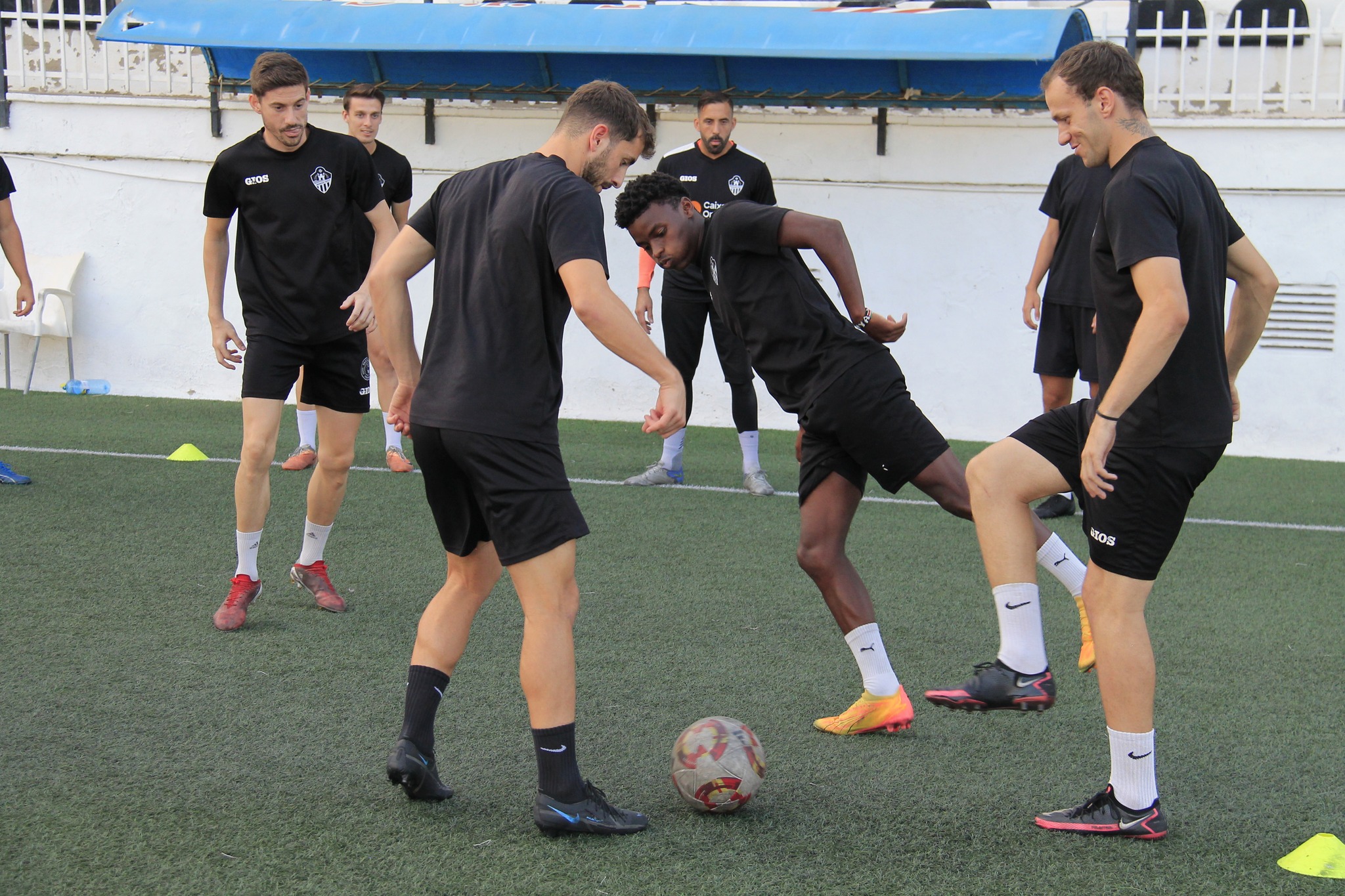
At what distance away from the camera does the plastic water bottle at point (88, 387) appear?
1192 cm

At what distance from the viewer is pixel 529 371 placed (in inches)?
122

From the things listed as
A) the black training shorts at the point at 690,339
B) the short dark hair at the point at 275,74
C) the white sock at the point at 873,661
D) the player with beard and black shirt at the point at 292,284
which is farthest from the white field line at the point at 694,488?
the short dark hair at the point at 275,74

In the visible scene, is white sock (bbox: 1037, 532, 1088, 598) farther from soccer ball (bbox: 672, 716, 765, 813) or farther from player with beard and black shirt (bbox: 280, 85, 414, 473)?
player with beard and black shirt (bbox: 280, 85, 414, 473)

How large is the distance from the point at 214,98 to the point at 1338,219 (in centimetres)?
996

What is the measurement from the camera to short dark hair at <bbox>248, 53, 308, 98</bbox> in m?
4.73

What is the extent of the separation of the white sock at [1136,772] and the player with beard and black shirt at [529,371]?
1221 mm

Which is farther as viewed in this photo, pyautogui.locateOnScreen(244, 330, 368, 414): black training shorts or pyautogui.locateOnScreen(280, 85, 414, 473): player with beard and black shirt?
pyautogui.locateOnScreen(280, 85, 414, 473): player with beard and black shirt

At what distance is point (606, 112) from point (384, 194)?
345cm

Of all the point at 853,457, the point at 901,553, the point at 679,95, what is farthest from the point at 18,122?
the point at 853,457

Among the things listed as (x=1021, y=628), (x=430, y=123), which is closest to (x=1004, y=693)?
(x=1021, y=628)

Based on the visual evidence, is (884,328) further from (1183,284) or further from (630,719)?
(630,719)

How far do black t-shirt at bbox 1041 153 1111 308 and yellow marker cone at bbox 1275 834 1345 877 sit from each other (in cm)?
425

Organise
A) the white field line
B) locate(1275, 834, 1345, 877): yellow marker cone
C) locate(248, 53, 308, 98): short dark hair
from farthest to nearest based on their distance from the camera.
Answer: the white field line, locate(248, 53, 308, 98): short dark hair, locate(1275, 834, 1345, 877): yellow marker cone

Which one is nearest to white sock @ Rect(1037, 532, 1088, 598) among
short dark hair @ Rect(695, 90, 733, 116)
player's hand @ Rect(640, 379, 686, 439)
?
player's hand @ Rect(640, 379, 686, 439)
